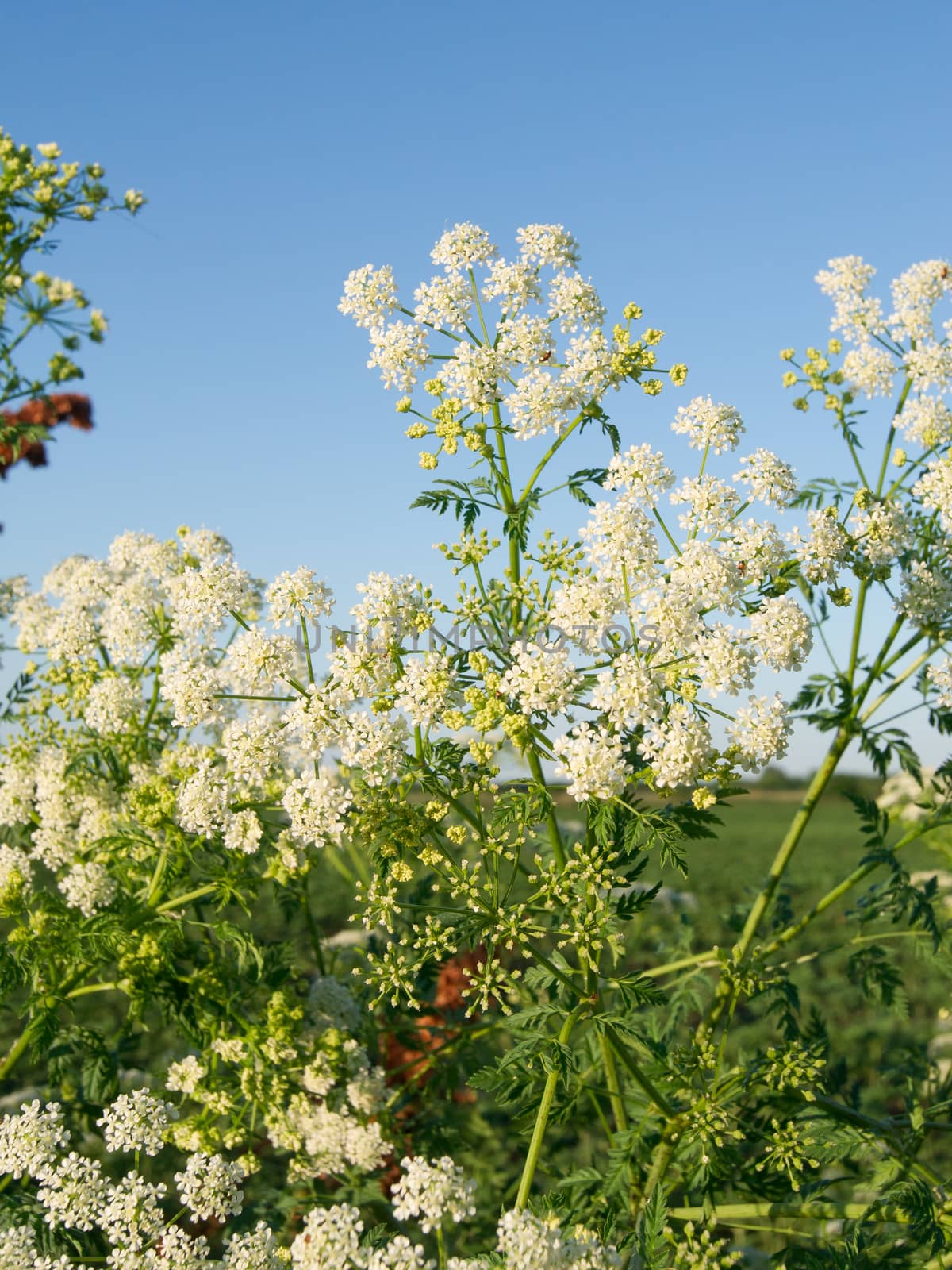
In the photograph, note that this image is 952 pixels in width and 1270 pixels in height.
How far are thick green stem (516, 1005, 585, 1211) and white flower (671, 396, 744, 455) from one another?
2171mm

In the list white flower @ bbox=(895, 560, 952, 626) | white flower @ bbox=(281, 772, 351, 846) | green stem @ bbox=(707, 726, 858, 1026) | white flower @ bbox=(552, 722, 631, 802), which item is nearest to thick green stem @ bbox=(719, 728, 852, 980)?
green stem @ bbox=(707, 726, 858, 1026)

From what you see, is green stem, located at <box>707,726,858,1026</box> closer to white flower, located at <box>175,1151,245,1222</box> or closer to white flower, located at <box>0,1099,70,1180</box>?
white flower, located at <box>175,1151,245,1222</box>

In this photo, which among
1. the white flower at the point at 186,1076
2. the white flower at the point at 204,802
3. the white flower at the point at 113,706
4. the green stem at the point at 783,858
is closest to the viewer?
the white flower at the point at 204,802

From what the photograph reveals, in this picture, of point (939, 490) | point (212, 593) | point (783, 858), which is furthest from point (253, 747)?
point (939, 490)

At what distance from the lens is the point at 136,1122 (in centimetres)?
374

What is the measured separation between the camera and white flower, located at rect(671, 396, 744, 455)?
422cm

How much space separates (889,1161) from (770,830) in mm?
28483

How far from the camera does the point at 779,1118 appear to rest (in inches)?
180

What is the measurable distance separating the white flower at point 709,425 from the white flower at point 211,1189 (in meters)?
3.12

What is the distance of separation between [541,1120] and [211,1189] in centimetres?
112

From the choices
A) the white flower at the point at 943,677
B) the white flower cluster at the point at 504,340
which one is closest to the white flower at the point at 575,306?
the white flower cluster at the point at 504,340

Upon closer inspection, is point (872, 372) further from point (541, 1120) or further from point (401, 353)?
point (541, 1120)

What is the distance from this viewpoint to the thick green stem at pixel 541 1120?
11.5ft

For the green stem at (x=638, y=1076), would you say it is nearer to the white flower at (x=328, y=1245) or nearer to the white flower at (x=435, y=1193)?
the white flower at (x=435, y=1193)
